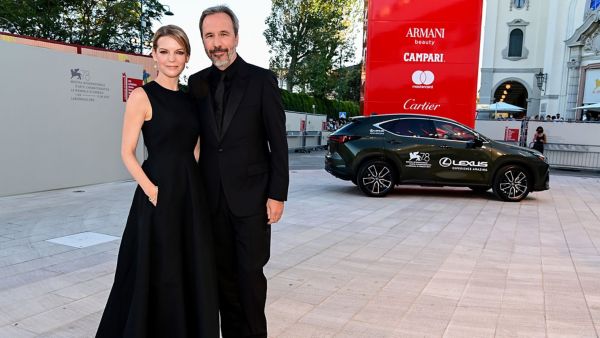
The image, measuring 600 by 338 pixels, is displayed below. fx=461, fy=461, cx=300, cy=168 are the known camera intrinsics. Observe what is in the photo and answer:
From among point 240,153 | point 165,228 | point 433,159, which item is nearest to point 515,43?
point 433,159

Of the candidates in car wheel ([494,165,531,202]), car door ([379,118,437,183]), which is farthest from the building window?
car door ([379,118,437,183])

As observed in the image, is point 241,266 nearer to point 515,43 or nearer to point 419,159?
point 419,159

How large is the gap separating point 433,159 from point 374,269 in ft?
15.3

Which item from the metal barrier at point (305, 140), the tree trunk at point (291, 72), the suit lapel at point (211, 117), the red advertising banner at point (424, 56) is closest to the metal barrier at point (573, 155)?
the red advertising banner at point (424, 56)

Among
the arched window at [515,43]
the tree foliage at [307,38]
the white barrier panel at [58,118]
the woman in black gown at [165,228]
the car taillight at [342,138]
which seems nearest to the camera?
the woman in black gown at [165,228]

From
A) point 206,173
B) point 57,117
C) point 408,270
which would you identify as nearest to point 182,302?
point 206,173

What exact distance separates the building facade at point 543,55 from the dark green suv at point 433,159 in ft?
79.2

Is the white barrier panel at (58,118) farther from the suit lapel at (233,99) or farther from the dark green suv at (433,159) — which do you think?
the suit lapel at (233,99)

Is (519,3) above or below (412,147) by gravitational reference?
above

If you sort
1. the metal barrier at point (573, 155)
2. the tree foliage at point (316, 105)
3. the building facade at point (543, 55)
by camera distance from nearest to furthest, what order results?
the metal barrier at point (573, 155)
the tree foliage at point (316, 105)
the building facade at point (543, 55)

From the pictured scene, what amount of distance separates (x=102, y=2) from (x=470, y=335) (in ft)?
75.5

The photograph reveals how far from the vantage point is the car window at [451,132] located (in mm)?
8711

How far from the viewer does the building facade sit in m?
29.3

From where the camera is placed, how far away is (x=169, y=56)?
2.40m
